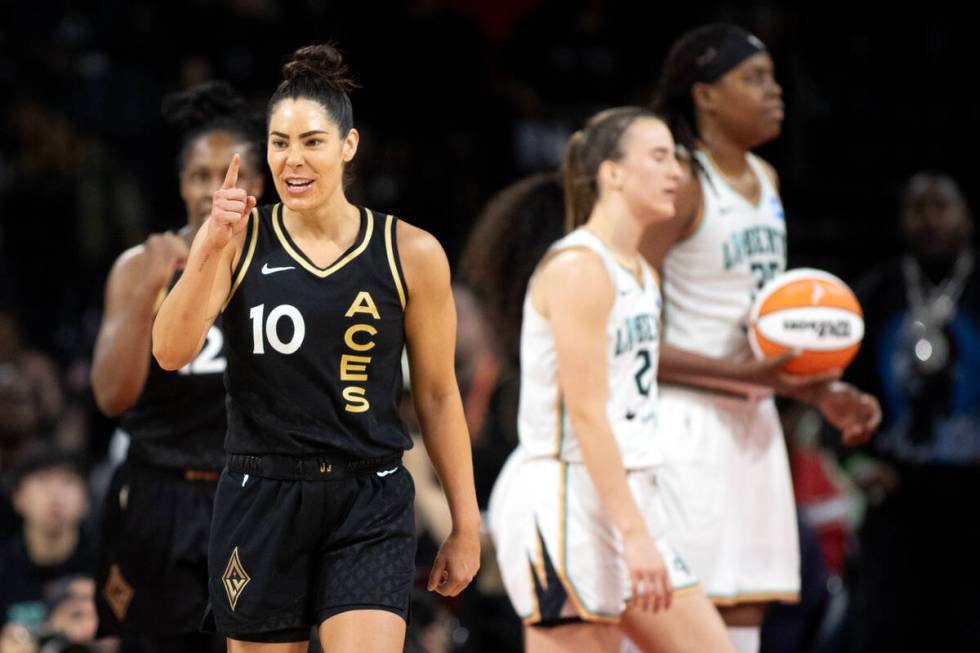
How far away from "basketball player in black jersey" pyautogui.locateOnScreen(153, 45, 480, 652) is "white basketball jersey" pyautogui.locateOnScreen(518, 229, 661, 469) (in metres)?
1.05

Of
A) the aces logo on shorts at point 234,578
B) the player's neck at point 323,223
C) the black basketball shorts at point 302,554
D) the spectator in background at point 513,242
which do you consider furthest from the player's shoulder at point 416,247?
the spectator in background at point 513,242

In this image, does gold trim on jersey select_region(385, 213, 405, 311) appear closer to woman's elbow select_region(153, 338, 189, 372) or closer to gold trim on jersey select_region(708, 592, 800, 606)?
woman's elbow select_region(153, 338, 189, 372)

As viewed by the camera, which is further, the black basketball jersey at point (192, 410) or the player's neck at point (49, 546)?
the player's neck at point (49, 546)

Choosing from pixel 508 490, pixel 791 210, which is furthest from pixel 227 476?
pixel 791 210

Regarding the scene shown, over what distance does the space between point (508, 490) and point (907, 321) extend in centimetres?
280

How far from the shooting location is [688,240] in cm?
509

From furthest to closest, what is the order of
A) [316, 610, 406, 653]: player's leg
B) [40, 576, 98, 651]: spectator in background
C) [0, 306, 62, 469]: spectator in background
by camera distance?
[0, 306, 62, 469]: spectator in background < [40, 576, 98, 651]: spectator in background < [316, 610, 406, 653]: player's leg

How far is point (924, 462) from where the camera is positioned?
6680 millimetres

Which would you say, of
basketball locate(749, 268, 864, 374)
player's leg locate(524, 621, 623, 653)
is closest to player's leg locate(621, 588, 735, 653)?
player's leg locate(524, 621, 623, 653)

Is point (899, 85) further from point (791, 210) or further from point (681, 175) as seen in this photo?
point (681, 175)

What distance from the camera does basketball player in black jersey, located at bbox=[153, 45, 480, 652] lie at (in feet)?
11.3

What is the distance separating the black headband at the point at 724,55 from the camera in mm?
5160

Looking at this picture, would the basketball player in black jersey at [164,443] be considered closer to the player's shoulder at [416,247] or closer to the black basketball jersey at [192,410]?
the black basketball jersey at [192,410]

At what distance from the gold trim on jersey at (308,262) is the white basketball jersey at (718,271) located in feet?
5.78
